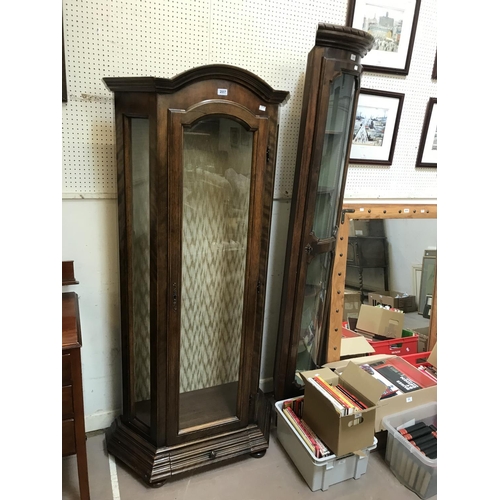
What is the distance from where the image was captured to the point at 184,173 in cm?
140

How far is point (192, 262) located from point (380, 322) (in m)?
1.23

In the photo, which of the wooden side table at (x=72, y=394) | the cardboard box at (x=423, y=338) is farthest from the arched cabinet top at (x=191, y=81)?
the cardboard box at (x=423, y=338)

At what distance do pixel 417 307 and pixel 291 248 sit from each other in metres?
1.06

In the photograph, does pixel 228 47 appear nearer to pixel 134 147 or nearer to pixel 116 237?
pixel 134 147

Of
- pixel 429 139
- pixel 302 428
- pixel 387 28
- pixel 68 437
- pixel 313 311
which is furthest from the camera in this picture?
pixel 429 139

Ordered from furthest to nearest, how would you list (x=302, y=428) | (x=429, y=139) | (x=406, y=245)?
(x=406, y=245), (x=429, y=139), (x=302, y=428)

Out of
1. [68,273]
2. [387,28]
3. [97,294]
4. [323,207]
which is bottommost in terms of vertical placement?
[97,294]

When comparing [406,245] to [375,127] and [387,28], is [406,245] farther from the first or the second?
[387,28]

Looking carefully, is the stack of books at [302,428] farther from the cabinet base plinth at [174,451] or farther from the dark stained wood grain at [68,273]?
the dark stained wood grain at [68,273]

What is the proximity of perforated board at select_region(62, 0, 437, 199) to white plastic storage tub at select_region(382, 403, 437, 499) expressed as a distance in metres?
1.17

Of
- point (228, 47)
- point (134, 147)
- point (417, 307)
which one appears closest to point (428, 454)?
point (417, 307)

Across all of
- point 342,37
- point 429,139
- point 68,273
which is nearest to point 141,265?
point 68,273

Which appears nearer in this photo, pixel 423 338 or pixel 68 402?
pixel 68 402

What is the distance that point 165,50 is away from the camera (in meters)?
1.51
